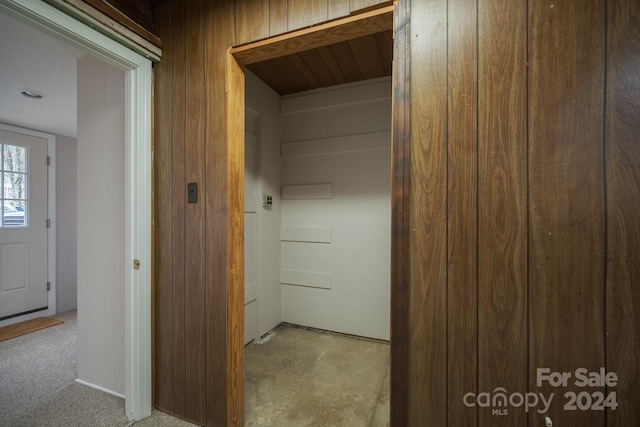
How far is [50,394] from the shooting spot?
5.56ft

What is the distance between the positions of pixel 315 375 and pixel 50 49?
2915 mm

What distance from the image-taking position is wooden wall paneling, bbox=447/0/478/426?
977 millimetres

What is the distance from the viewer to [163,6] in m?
1.51

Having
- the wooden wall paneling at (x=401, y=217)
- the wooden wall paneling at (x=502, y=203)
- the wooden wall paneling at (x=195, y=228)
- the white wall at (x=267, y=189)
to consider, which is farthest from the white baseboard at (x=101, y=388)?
the wooden wall paneling at (x=502, y=203)

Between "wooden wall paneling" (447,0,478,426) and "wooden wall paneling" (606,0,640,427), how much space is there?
379 mm

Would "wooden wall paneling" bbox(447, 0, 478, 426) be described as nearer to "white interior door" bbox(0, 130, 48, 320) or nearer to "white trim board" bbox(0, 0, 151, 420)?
"white trim board" bbox(0, 0, 151, 420)

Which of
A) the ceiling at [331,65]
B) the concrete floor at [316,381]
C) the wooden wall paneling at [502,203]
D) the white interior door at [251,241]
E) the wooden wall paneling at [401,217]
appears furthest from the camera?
the white interior door at [251,241]

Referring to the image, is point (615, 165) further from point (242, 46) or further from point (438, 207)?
point (242, 46)

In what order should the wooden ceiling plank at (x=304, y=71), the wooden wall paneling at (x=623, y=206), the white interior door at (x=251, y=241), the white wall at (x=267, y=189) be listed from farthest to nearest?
the white wall at (x=267, y=189)
the white interior door at (x=251, y=241)
the wooden ceiling plank at (x=304, y=71)
the wooden wall paneling at (x=623, y=206)

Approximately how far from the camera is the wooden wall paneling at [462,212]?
98cm

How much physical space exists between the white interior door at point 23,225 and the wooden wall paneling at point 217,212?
3242mm

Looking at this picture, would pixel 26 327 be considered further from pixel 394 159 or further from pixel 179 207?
pixel 394 159

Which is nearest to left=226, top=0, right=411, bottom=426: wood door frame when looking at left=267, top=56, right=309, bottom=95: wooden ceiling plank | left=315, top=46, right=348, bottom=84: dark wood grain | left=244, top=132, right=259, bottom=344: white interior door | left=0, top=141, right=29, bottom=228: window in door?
left=315, top=46, right=348, bottom=84: dark wood grain

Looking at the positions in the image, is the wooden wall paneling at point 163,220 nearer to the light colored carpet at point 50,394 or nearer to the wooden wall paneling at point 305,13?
the light colored carpet at point 50,394
